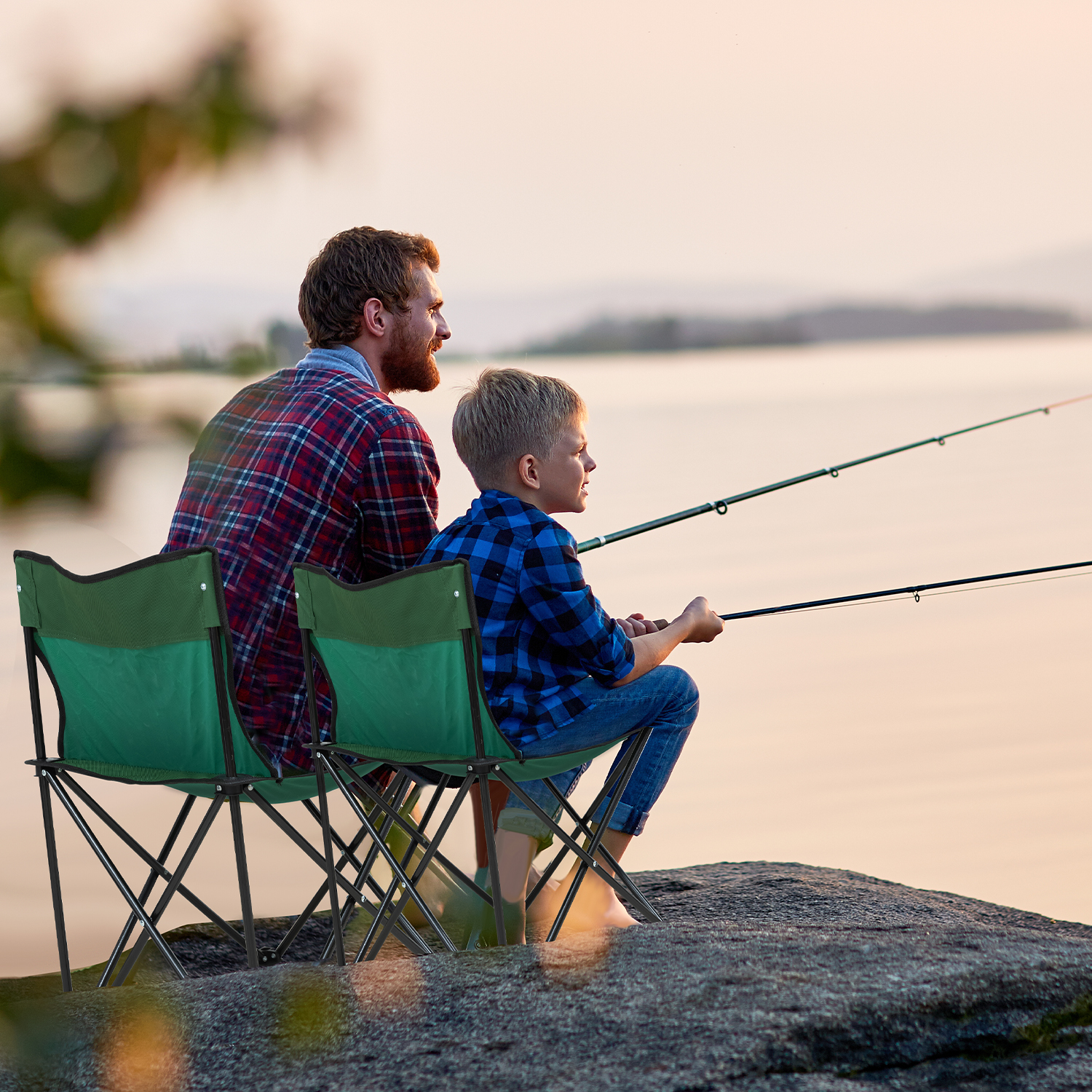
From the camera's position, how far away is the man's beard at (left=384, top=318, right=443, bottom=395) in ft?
8.43

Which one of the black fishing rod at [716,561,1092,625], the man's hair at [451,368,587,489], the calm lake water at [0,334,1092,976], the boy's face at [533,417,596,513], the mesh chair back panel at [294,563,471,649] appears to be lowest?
the calm lake water at [0,334,1092,976]

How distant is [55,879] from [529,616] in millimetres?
922

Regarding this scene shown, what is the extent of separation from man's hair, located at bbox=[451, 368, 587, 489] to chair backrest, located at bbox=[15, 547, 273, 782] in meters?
0.46

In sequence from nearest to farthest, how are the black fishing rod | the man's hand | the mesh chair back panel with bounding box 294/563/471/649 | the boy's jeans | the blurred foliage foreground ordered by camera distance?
the blurred foliage foreground → the mesh chair back panel with bounding box 294/563/471/649 → the boy's jeans → the man's hand → the black fishing rod

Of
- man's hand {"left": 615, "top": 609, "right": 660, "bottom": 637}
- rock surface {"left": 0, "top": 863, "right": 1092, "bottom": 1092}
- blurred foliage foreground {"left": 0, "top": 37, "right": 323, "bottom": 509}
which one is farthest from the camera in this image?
man's hand {"left": 615, "top": 609, "right": 660, "bottom": 637}

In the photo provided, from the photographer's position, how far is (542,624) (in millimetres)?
2209

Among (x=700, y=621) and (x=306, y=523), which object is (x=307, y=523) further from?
(x=700, y=621)

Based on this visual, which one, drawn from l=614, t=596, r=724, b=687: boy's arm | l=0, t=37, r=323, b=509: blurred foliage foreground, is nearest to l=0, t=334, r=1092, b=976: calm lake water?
l=0, t=37, r=323, b=509: blurred foliage foreground

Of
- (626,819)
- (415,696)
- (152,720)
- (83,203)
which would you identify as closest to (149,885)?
(152,720)

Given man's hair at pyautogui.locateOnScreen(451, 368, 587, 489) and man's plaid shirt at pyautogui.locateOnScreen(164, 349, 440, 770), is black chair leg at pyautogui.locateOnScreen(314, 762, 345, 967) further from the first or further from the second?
man's hair at pyautogui.locateOnScreen(451, 368, 587, 489)

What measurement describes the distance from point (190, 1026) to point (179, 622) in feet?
1.91

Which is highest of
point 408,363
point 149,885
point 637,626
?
point 408,363

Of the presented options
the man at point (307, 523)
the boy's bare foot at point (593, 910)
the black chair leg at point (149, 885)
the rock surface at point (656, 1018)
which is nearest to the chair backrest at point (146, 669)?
the man at point (307, 523)

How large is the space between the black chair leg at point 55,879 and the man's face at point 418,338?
936mm
